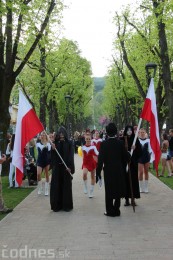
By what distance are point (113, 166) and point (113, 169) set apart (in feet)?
0.22

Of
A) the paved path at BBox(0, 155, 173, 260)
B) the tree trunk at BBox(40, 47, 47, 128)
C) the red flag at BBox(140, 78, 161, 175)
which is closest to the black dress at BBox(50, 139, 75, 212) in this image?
the paved path at BBox(0, 155, 173, 260)

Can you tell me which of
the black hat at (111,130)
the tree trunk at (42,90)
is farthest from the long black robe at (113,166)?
the tree trunk at (42,90)

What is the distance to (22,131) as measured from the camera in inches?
367

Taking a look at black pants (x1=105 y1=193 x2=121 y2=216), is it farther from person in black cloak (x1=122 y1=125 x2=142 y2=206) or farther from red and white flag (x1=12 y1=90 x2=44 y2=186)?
red and white flag (x1=12 y1=90 x2=44 y2=186)

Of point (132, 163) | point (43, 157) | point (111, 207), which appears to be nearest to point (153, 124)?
point (132, 163)

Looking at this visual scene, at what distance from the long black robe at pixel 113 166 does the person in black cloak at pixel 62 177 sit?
1.07 m

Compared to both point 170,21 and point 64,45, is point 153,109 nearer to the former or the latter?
point 170,21

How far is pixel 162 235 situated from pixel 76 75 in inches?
1612

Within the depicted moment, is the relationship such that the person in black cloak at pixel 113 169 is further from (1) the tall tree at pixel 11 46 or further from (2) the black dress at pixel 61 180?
(1) the tall tree at pixel 11 46

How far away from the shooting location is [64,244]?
6414 millimetres

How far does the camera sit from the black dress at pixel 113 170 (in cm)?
869

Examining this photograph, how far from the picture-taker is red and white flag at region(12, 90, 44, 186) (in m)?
9.08

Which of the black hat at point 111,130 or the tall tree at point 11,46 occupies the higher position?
the tall tree at point 11,46

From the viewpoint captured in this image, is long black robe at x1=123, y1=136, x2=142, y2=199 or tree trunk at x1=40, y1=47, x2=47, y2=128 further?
tree trunk at x1=40, y1=47, x2=47, y2=128
